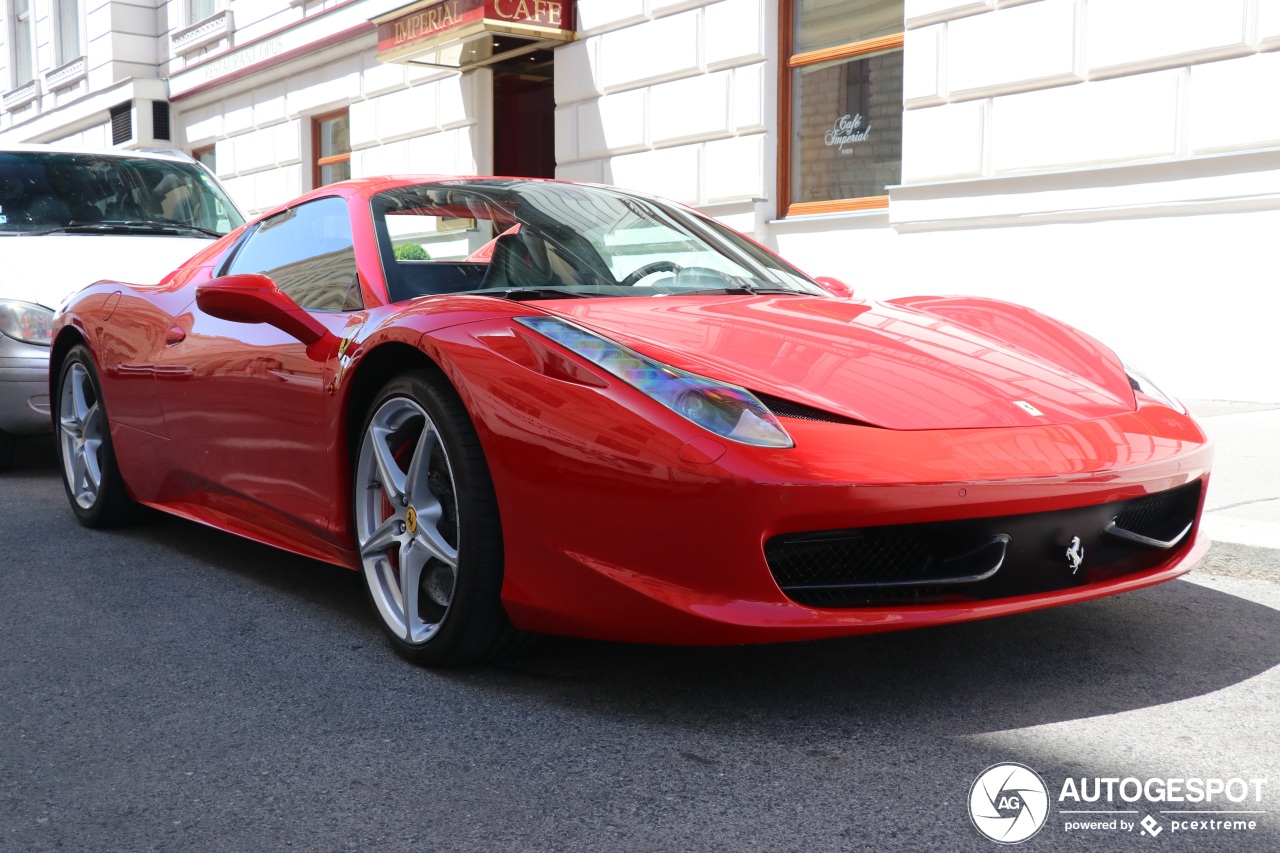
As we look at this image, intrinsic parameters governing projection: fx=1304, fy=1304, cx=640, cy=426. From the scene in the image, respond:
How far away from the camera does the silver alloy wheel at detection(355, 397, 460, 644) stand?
292 cm

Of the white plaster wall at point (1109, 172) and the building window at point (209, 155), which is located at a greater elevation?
the building window at point (209, 155)

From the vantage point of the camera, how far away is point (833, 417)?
2.52 meters

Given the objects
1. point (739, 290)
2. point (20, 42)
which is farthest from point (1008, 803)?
point (20, 42)

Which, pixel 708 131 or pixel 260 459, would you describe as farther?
pixel 708 131

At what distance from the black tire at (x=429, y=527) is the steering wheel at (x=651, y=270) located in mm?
703

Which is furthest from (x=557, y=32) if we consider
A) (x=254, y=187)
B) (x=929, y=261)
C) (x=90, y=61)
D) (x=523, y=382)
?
(x=90, y=61)

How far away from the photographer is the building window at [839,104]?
9391mm

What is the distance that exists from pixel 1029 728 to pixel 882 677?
384 millimetres

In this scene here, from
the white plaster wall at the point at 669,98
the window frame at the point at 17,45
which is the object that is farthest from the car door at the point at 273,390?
the window frame at the point at 17,45

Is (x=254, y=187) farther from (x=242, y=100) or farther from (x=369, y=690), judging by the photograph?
(x=369, y=690)

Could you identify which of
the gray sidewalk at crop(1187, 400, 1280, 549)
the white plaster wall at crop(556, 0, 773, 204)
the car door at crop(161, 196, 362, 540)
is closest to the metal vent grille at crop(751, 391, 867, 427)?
the car door at crop(161, 196, 362, 540)

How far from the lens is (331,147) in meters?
15.2

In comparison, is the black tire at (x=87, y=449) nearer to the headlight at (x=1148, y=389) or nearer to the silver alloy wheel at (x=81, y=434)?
the silver alloy wheel at (x=81, y=434)

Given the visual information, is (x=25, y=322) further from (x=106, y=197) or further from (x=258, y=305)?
(x=258, y=305)
